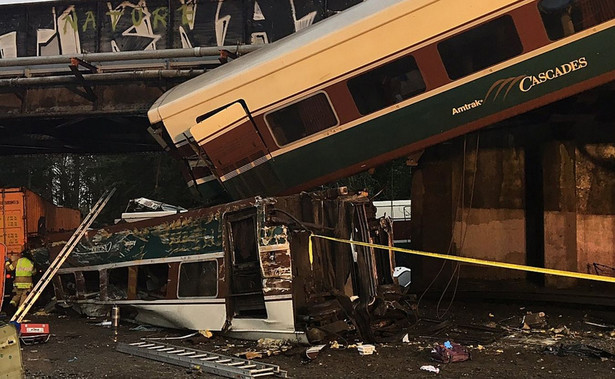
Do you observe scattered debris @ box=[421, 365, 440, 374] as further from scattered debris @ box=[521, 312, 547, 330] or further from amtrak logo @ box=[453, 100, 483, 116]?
amtrak logo @ box=[453, 100, 483, 116]

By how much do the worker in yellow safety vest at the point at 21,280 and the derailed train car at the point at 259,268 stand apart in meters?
1.83

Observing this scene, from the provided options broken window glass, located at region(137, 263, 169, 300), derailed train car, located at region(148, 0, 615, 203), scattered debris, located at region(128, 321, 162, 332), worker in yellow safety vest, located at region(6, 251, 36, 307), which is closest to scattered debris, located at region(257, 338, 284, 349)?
scattered debris, located at region(128, 321, 162, 332)

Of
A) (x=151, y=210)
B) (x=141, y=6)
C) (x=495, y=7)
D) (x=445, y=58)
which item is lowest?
(x=151, y=210)

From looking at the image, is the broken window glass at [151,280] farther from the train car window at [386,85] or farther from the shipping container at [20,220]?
the train car window at [386,85]

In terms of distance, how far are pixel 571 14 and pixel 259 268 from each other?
5.09 metres

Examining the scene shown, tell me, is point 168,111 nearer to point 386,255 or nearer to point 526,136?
point 386,255

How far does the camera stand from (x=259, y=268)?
6746mm

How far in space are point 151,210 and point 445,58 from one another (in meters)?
5.76

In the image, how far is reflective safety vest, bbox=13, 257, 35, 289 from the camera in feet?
30.7

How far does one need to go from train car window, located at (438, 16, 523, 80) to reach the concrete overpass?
186 inches

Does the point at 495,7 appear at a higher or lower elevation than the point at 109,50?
lower

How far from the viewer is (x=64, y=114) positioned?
38.0 ft

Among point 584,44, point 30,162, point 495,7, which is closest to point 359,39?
point 495,7

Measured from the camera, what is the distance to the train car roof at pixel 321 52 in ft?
22.7
